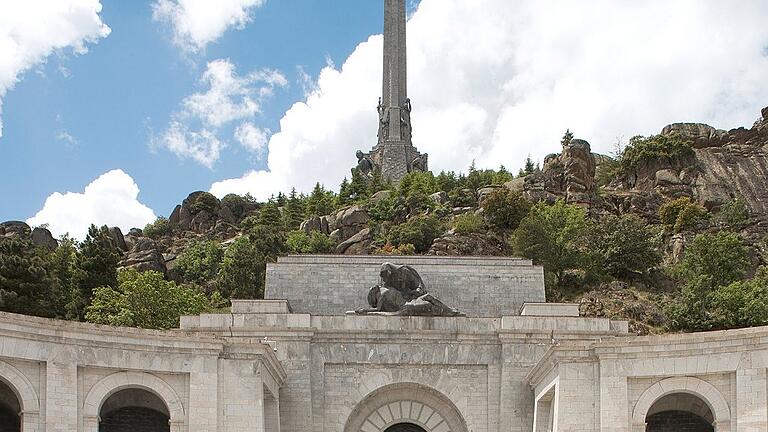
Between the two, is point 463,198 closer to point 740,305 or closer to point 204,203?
point 204,203

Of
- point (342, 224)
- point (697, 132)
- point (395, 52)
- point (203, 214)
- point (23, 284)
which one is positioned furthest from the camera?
point (395, 52)

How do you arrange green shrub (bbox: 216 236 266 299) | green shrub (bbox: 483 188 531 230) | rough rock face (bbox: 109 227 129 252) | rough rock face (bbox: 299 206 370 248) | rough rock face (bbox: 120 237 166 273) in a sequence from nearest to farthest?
green shrub (bbox: 216 236 266 299), green shrub (bbox: 483 188 531 230), rough rock face (bbox: 120 237 166 273), rough rock face (bbox: 299 206 370 248), rough rock face (bbox: 109 227 129 252)

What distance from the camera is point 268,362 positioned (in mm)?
33688

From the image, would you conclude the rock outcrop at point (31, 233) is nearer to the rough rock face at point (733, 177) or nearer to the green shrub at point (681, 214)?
the green shrub at point (681, 214)

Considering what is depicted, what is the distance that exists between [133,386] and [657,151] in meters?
72.2

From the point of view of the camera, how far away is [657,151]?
317 feet

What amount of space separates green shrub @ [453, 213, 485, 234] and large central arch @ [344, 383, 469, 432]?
46.6 meters

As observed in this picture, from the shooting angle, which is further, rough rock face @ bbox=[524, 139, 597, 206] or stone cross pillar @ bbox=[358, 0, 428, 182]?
stone cross pillar @ bbox=[358, 0, 428, 182]

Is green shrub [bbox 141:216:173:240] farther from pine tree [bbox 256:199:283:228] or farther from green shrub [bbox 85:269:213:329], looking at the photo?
green shrub [bbox 85:269:213:329]

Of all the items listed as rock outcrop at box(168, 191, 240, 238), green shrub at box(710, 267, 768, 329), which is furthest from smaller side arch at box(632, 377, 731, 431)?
rock outcrop at box(168, 191, 240, 238)

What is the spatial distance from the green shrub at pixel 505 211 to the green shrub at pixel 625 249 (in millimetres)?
9448

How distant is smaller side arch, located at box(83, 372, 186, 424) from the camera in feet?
100

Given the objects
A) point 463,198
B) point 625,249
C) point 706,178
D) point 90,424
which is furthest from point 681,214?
point 90,424

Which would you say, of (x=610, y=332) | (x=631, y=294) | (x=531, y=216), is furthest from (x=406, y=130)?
(x=610, y=332)
